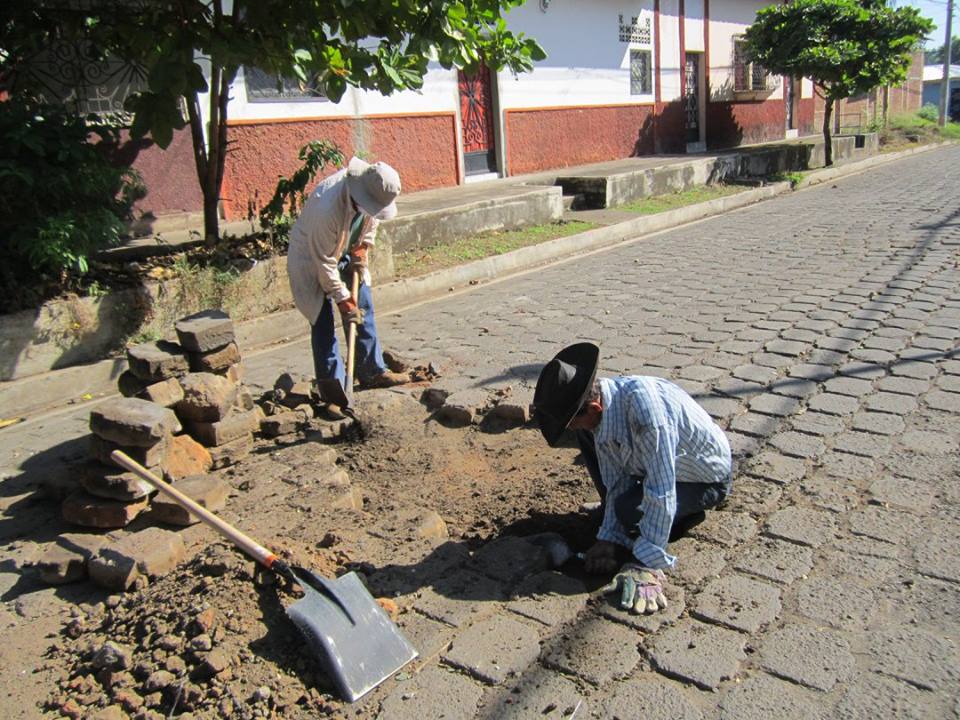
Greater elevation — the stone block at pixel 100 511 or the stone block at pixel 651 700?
the stone block at pixel 100 511

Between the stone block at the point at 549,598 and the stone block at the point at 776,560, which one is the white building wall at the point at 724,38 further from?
the stone block at the point at 549,598

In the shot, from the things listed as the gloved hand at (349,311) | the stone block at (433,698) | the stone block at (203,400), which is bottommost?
the stone block at (433,698)

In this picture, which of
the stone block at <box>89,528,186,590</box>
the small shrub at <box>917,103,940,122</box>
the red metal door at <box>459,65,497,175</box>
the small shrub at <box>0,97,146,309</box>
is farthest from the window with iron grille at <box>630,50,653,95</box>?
the small shrub at <box>917,103,940,122</box>

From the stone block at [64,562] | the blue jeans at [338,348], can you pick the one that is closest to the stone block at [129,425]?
the stone block at [64,562]

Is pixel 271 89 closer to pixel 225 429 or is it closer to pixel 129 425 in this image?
pixel 225 429

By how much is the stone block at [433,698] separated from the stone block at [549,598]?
0.41 metres

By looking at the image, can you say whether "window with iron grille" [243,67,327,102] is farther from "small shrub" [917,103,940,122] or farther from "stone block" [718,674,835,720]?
"small shrub" [917,103,940,122]

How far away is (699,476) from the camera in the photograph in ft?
11.2

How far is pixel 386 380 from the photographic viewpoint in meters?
5.81

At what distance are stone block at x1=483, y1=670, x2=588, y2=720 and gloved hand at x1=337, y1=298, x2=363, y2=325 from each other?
10.1ft

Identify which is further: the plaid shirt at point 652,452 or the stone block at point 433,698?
the plaid shirt at point 652,452

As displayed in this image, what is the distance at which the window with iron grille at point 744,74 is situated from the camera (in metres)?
22.1

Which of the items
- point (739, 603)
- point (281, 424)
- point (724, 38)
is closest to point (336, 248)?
point (281, 424)

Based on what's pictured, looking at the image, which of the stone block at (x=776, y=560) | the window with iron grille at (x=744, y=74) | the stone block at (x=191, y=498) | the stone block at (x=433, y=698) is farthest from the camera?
the window with iron grille at (x=744, y=74)
